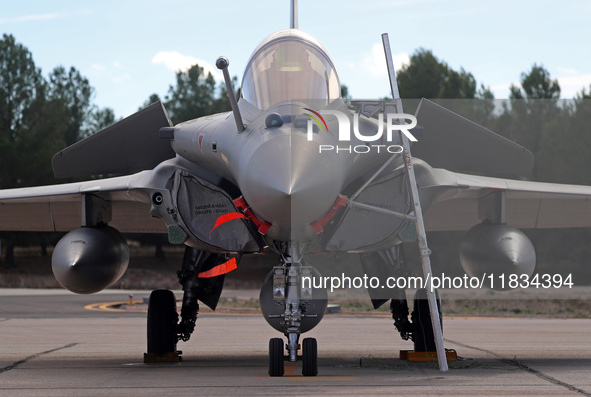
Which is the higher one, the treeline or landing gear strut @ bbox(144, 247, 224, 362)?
the treeline

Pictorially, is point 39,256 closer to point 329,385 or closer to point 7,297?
point 7,297

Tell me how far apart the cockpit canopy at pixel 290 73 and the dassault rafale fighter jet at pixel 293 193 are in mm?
14

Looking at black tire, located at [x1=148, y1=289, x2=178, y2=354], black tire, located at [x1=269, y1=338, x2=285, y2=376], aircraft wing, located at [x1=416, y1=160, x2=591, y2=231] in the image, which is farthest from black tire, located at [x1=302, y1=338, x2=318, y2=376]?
black tire, located at [x1=148, y1=289, x2=178, y2=354]

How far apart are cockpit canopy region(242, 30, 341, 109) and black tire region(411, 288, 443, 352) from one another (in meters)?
3.73

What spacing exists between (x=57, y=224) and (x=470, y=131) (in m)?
6.31

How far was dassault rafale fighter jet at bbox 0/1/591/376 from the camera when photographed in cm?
726

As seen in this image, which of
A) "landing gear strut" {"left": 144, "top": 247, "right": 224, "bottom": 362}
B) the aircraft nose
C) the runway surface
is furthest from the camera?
"landing gear strut" {"left": 144, "top": 247, "right": 224, "bottom": 362}

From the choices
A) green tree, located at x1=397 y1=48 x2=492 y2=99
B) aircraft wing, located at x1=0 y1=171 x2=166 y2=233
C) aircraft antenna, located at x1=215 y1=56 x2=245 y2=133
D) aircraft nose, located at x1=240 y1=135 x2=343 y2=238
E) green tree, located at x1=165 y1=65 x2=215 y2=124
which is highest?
green tree, located at x1=165 y1=65 x2=215 y2=124

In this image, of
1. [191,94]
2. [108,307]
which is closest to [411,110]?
[108,307]

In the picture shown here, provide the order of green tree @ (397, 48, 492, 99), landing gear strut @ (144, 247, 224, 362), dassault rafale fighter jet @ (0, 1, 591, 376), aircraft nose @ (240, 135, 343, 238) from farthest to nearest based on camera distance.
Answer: green tree @ (397, 48, 492, 99) → landing gear strut @ (144, 247, 224, 362) → dassault rafale fighter jet @ (0, 1, 591, 376) → aircraft nose @ (240, 135, 343, 238)

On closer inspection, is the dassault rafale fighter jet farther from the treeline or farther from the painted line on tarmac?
the painted line on tarmac

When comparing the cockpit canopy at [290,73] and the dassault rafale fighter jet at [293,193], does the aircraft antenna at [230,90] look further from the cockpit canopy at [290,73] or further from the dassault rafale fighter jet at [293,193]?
the cockpit canopy at [290,73]

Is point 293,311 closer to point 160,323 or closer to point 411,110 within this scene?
point 160,323

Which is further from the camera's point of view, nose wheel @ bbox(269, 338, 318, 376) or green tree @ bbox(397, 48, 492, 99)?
green tree @ bbox(397, 48, 492, 99)
